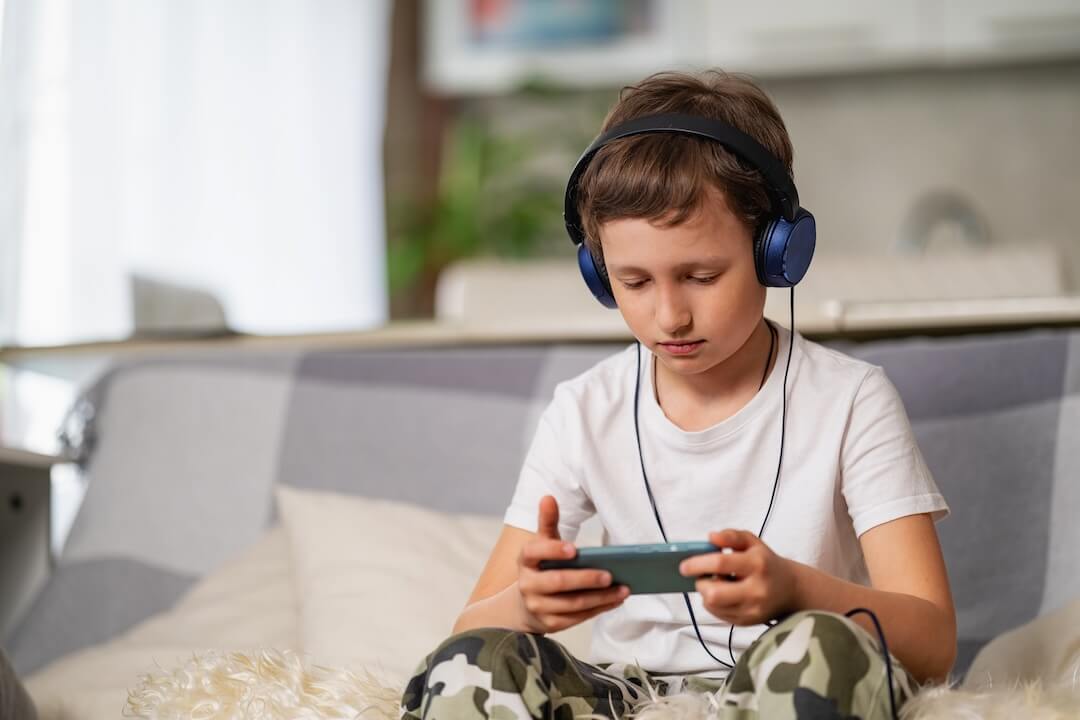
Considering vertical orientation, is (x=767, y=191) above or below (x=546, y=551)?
above

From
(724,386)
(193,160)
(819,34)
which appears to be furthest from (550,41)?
(724,386)

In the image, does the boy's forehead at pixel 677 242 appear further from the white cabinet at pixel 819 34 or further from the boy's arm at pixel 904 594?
the white cabinet at pixel 819 34

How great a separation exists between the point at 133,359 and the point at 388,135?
2.07 m

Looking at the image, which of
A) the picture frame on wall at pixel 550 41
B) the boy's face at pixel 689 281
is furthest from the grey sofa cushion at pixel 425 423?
the picture frame on wall at pixel 550 41

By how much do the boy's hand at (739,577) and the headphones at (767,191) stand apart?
0.23 meters

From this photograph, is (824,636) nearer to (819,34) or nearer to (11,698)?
(11,698)

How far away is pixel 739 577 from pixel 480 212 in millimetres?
2967

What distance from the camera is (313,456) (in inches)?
63.5

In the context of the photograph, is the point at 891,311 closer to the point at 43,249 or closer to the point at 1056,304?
the point at 1056,304

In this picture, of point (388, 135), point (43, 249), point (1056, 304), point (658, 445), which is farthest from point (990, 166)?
point (658, 445)

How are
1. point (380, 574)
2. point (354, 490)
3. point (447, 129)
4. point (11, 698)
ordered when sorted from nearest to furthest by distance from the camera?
point (11, 698) → point (380, 574) → point (354, 490) → point (447, 129)

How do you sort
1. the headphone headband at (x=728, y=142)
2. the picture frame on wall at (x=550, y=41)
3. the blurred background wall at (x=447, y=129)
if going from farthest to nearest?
the picture frame on wall at (x=550, y=41), the blurred background wall at (x=447, y=129), the headphone headband at (x=728, y=142)

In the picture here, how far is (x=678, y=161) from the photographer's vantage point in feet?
2.88

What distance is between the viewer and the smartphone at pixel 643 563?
2.46 feet
